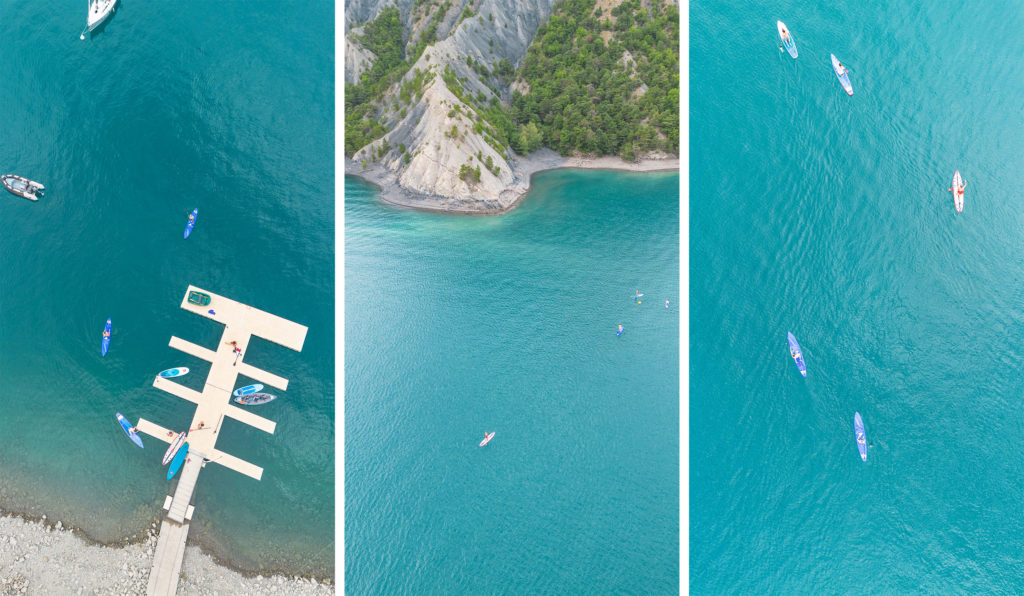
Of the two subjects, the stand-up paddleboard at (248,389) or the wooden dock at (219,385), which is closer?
the wooden dock at (219,385)

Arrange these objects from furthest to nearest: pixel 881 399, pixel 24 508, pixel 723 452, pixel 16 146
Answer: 1. pixel 16 146
2. pixel 24 508
3. pixel 881 399
4. pixel 723 452

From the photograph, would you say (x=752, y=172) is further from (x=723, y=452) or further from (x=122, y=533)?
(x=122, y=533)

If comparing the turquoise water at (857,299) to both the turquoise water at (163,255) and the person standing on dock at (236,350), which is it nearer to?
the turquoise water at (163,255)

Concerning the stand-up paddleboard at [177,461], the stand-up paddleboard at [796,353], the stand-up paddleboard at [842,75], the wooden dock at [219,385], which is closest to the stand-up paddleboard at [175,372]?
the wooden dock at [219,385]

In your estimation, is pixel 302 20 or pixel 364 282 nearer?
pixel 302 20

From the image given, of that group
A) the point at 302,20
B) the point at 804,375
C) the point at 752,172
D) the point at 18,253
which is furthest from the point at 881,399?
the point at 18,253

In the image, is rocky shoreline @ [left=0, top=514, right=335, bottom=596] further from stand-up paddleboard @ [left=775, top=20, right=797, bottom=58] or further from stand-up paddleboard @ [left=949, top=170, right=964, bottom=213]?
stand-up paddleboard @ [left=949, top=170, right=964, bottom=213]
